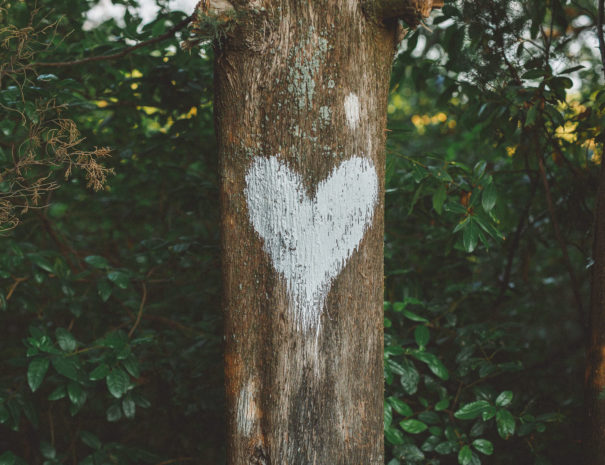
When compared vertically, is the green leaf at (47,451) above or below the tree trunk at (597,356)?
below

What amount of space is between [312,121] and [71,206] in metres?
2.69

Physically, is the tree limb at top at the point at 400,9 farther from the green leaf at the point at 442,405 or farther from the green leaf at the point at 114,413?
the green leaf at the point at 114,413

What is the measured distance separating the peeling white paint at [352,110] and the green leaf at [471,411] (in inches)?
43.8

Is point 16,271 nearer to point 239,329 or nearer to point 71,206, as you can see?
point 71,206

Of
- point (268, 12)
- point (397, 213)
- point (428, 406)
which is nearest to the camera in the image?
point (268, 12)

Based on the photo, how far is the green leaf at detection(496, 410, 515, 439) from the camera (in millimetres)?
1557

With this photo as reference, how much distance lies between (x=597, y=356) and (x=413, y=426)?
658 millimetres

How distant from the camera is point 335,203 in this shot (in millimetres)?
1057

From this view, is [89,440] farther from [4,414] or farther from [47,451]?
[4,414]

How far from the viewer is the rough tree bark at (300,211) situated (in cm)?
103

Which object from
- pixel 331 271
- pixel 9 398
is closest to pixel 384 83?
pixel 331 271

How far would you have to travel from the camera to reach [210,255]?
2.22 m

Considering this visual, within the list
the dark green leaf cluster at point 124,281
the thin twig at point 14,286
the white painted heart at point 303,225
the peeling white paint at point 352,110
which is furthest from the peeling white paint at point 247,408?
the thin twig at point 14,286

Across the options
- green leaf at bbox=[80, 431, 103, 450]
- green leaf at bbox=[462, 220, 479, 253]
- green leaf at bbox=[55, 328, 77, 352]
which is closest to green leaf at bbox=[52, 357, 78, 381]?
green leaf at bbox=[55, 328, 77, 352]
